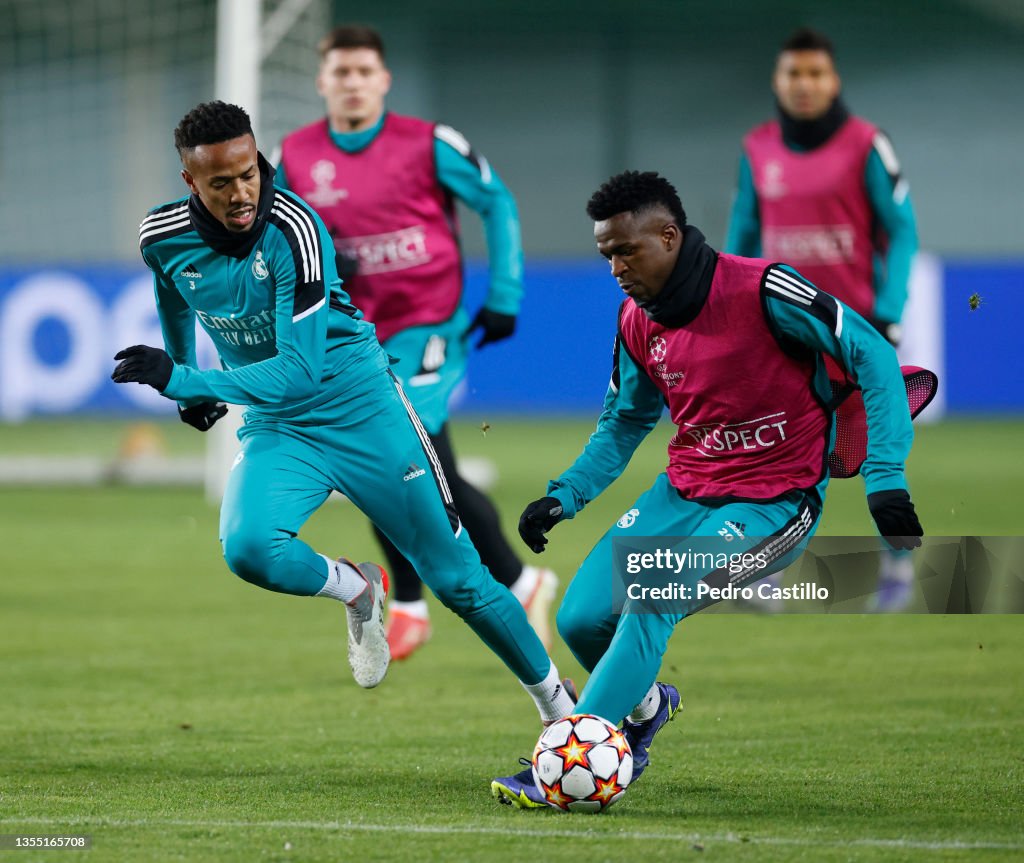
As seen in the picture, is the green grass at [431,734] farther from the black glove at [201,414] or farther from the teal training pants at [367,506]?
the black glove at [201,414]

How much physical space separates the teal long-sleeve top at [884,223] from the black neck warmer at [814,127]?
0.22 m

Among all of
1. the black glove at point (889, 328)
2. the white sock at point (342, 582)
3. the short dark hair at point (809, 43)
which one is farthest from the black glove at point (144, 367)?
the short dark hair at point (809, 43)

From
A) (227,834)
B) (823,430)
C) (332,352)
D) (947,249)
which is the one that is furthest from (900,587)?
(947,249)

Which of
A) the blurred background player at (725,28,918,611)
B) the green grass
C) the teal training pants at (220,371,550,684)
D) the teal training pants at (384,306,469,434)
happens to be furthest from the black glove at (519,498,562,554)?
the blurred background player at (725,28,918,611)

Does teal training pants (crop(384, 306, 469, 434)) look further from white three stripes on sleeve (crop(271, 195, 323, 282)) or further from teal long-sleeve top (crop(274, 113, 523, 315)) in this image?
white three stripes on sleeve (crop(271, 195, 323, 282))

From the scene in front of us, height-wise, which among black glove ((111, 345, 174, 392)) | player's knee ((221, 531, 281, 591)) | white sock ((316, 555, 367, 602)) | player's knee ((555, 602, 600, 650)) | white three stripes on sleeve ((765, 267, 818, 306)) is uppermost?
white three stripes on sleeve ((765, 267, 818, 306))

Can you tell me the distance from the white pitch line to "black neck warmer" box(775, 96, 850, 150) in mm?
4732

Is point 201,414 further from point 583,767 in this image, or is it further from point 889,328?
point 889,328

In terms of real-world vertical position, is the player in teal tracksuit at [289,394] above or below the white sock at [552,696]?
above

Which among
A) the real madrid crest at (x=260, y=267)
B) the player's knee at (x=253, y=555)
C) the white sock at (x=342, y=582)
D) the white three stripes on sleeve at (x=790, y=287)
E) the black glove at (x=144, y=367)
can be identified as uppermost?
the real madrid crest at (x=260, y=267)

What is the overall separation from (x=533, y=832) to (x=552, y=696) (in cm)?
102

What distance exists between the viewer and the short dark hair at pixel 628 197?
15.3 feet

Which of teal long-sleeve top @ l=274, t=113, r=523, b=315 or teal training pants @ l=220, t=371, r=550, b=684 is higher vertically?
teal long-sleeve top @ l=274, t=113, r=523, b=315

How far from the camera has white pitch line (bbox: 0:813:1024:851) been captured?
401cm
